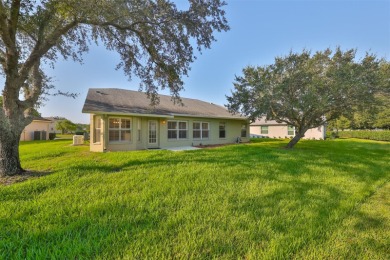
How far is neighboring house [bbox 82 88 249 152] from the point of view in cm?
1212

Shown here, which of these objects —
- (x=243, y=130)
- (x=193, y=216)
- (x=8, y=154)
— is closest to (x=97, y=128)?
(x=8, y=154)

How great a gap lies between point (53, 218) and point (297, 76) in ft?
43.4

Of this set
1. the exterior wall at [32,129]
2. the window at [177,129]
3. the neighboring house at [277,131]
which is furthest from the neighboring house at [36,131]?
the neighboring house at [277,131]

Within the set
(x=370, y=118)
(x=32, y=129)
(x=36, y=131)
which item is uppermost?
(x=370, y=118)

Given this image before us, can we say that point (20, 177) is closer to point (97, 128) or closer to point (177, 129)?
point (97, 128)

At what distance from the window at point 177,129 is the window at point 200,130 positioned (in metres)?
0.90

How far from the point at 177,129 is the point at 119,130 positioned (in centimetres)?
461

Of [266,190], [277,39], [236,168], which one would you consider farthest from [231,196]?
[277,39]

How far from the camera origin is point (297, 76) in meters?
12.1

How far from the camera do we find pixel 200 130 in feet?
55.9

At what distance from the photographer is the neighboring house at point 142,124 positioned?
12.1 m

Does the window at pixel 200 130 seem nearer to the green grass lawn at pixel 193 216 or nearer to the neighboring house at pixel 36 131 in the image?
the green grass lawn at pixel 193 216

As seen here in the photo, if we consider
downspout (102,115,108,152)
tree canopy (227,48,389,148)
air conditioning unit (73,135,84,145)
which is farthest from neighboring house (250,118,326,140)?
air conditioning unit (73,135,84,145)

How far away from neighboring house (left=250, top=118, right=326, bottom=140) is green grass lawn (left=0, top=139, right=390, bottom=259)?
2493 cm
